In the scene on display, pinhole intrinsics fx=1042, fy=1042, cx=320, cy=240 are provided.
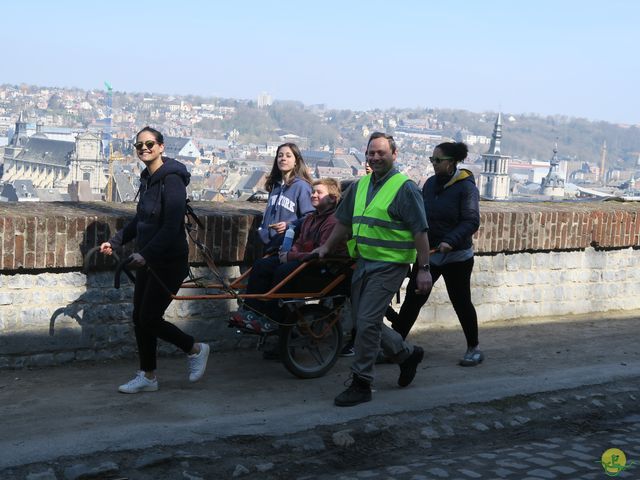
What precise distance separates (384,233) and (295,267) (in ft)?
2.91

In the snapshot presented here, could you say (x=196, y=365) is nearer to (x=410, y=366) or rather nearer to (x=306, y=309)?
(x=306, y=309)

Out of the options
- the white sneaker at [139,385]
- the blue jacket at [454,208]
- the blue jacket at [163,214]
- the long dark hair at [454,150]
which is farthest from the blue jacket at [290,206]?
the white sneaker at [139,385]

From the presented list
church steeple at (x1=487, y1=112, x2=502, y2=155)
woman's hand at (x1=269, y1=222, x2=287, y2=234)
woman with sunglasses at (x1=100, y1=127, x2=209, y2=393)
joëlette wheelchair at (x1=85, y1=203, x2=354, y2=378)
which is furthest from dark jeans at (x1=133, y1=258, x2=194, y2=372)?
church steeple at (x1=487, y1=112, x2=502, y2=155)

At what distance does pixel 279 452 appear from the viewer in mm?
5562

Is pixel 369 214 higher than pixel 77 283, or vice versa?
pixel 369 214

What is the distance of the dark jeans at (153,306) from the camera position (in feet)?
20.6

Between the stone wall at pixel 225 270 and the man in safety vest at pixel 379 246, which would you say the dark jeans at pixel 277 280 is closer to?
the man in safety vest at pixel 379 246

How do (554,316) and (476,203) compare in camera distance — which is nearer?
(476,203)

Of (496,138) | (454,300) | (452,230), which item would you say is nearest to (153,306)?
(452,230)

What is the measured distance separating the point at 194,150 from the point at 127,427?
477 ft

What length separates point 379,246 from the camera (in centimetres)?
627

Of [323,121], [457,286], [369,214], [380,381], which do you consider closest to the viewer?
[369,214]

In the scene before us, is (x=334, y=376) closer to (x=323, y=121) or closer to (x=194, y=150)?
(x=194, y=150)

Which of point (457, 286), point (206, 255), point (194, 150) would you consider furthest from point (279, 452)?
point (194, 150)
